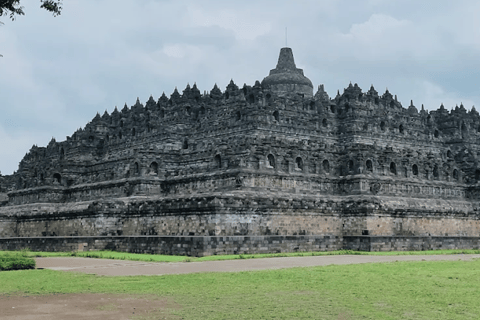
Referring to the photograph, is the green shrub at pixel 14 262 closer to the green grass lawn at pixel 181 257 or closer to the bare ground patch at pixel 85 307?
the green grass lawn at pixel 181 257

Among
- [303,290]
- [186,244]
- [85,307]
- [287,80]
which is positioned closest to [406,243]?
[186,244]

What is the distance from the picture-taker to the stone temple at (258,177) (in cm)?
3988

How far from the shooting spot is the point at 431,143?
59.1m

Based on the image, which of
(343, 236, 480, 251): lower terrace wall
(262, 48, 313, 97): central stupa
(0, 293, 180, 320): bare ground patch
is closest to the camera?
(0, 293, 180, 320): bare ground patch

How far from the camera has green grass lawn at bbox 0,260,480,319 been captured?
585 inches

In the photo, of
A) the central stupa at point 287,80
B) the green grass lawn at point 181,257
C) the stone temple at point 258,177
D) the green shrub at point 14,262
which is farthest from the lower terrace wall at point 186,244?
the central stupa at point 287,80

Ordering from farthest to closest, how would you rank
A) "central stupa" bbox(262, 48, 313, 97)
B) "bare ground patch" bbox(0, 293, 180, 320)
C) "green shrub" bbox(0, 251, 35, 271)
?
1. "central stupa" bbox(262, 48, 313, 97)
2. "green shrub" bbox(0, 251, 35, 271)
3. "bare ground patch" bbox(0, 293, 180, 320)

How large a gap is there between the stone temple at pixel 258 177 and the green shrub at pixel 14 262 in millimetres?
10231

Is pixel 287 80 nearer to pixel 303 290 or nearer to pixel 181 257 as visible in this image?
pixel 181 257

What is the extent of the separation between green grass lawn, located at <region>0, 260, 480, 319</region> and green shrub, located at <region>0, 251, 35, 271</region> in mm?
1558

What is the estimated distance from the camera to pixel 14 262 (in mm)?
26062

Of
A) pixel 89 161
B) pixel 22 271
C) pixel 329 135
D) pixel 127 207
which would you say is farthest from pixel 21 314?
pixel 89 161

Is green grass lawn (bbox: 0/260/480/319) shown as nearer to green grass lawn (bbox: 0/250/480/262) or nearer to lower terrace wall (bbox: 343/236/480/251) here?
green grass lawn (bbox: 0/250/480/262)

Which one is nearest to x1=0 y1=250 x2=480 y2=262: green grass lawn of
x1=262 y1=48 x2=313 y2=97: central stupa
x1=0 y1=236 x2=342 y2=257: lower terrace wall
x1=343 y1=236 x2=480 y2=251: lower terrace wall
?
x1=0 y1=236 x2=342 y2=257: lower terrace wall
